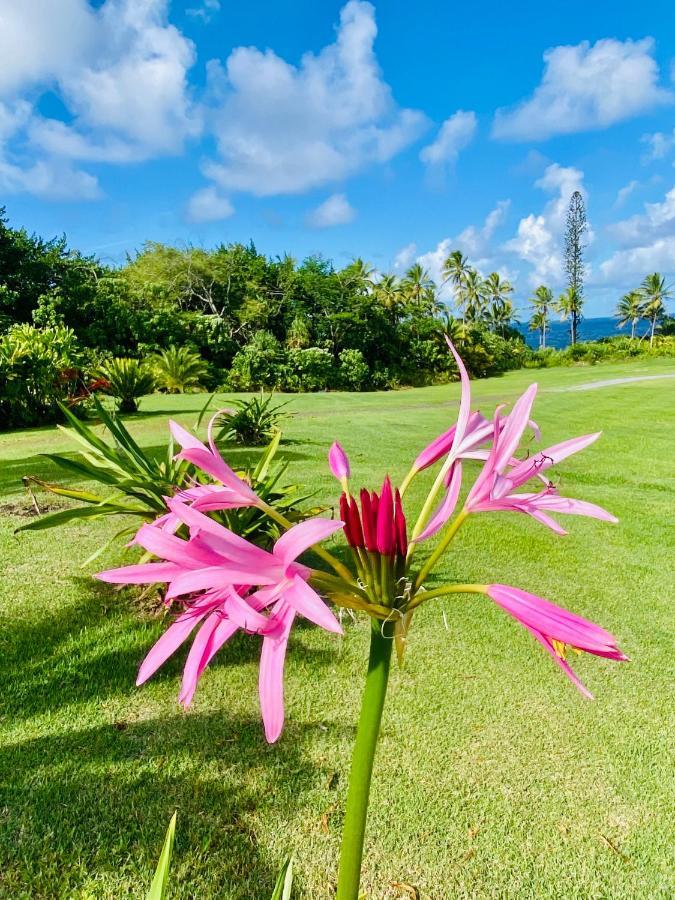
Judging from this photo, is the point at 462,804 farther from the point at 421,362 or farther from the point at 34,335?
the point at 421,362

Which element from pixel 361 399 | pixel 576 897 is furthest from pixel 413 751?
pixel 361 399

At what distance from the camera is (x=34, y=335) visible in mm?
12531

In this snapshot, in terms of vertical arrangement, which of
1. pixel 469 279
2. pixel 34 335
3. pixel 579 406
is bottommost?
pixel 579 406

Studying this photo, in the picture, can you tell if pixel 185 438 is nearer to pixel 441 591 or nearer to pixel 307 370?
pixel 441 591

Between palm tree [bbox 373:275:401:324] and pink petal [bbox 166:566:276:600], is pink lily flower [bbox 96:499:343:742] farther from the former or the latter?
palm tree [bbox 373:275:401:324]

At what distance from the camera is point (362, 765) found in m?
0.72

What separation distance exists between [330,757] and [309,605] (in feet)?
6.41

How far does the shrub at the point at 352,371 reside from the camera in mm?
28109

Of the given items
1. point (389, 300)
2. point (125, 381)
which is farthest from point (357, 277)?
point (125, 381)

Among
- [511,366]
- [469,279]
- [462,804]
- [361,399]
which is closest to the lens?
[462,804]

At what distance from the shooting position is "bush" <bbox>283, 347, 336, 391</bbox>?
2591 cm

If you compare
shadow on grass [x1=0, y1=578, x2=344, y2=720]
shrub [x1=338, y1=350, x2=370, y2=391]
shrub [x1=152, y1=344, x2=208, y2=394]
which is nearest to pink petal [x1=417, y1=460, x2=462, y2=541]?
shadow on grass [x1=0, y1=578, x2=344, y2=720]

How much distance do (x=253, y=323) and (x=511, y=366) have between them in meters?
18.6

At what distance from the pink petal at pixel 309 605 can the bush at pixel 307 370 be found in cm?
2521
